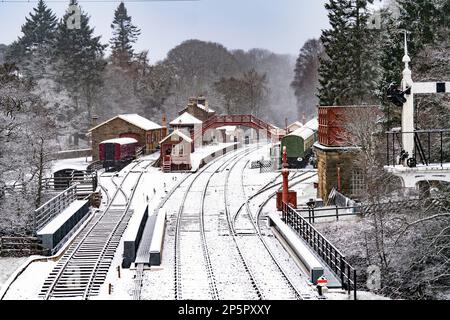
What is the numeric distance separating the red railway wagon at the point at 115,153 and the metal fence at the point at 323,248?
1085 cm

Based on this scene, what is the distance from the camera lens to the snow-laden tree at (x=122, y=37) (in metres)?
7.42

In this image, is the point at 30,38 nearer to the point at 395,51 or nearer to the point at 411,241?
the point at 395,51

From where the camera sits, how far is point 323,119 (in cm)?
1656

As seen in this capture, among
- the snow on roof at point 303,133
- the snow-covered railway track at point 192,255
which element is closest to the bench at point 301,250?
the snow-covered railway track at point 192,255

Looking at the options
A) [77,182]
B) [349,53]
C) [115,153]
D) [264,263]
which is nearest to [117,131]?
[115,153]

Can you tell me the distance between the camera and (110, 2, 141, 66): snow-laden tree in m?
7.42

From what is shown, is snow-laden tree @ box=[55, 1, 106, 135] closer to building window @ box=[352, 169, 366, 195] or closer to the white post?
the white post

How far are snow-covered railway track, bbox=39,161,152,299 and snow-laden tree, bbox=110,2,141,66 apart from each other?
3.67 meters

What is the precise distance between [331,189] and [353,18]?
6.65m

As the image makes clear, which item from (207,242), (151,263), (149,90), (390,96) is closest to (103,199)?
(207,242)

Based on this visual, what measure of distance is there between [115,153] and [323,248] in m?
15.1

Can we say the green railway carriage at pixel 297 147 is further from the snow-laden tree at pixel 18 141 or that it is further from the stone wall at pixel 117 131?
the snow-laden tree at pixel 18 141

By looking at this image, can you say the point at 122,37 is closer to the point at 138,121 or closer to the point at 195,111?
the point at 195,111

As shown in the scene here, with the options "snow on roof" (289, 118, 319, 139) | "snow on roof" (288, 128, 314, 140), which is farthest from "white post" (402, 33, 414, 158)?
"snow on roof" (288, 128, 314, 140)
